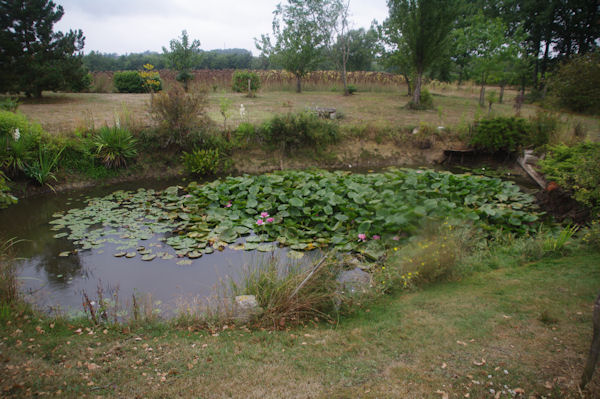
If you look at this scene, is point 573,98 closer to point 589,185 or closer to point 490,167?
point 490,167

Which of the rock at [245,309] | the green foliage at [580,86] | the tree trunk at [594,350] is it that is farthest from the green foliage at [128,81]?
the tree trunk at [594,350]

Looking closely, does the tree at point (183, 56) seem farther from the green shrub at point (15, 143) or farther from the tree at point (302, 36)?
the green shrub at point (15, 143)

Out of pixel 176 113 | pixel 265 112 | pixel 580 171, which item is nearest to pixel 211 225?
pixel 176 113

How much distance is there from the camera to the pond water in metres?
4.32

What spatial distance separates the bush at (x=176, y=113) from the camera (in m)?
9.02

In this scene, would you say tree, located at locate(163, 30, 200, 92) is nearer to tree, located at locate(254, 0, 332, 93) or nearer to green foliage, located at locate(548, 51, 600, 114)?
tree, located at locate(254, 0, 332, 93)

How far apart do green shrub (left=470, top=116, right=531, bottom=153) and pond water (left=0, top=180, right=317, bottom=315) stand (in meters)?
7.97

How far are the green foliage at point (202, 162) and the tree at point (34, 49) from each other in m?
7.45

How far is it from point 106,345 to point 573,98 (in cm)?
1807

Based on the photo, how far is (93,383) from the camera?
2.34m

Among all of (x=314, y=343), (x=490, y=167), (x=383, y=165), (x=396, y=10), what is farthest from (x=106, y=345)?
(x=396, y=10)

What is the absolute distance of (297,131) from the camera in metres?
10.3

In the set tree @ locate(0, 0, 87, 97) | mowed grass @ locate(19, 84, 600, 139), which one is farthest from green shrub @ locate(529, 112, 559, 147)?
tree @ locate(0, 0, 87, 97)

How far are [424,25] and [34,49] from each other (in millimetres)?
14701
